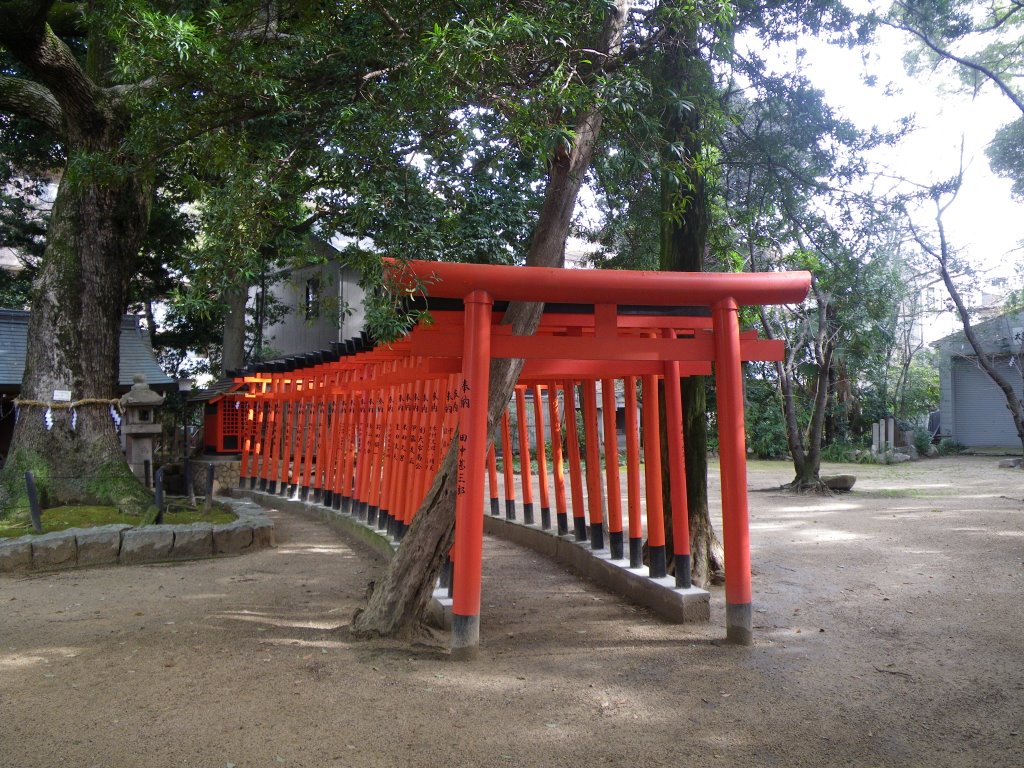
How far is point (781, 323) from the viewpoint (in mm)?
17969

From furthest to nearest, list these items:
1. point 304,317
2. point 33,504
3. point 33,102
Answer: point 304,317, point 33,102, point 33,504

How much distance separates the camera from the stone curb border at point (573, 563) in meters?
6.30

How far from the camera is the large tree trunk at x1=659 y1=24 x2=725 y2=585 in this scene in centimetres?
752

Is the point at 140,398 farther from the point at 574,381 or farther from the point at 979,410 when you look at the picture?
the point at 979,410

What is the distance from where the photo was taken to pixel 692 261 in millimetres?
7770

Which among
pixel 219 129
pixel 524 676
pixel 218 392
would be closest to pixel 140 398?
pixel 218 392

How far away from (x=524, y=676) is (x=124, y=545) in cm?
573

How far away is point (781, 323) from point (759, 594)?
12.0 m

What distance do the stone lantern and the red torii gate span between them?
28.4ft

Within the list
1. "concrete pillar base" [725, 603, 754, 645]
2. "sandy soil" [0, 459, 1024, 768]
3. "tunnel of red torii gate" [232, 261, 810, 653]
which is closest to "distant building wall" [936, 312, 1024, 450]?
"sandy soil" [0, 459, 1024, 768]

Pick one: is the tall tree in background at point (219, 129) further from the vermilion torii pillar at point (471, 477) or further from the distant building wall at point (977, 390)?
the distant building wall at point (977, 390)

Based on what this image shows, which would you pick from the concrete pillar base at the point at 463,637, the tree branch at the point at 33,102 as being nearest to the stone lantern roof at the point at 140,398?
the tree branch at the point at 33,102

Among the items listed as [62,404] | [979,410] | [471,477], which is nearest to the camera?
[471,477]

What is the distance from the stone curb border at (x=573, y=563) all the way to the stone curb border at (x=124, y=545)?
1.81 m
